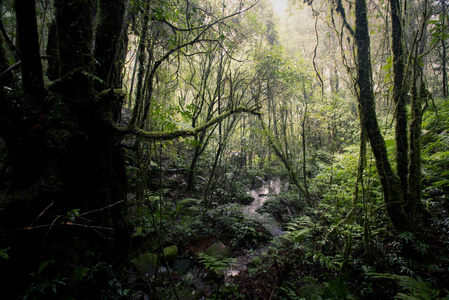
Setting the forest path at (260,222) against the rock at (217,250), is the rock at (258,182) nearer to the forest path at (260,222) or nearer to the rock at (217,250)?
the forest path at (260,222)

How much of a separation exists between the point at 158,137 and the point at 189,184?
609 centimetres

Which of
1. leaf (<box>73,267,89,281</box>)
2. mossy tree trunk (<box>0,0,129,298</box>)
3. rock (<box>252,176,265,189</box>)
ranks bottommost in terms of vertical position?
rock (<box>252,176,265,189</box>)

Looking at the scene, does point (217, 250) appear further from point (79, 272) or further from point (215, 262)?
point (79, 272)

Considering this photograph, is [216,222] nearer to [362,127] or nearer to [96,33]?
[362,127]

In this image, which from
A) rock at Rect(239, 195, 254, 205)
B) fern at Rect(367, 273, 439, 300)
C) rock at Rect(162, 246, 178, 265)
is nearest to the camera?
fern at Rect(367, 273, 439, 300)

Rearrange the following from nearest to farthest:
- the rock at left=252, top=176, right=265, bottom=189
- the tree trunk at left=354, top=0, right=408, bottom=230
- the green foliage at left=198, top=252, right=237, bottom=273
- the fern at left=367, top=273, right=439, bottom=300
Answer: the fern at left=367, top=273, right=439, bottom=300, the tree trunk at left=354, top=0, right=408, bottom=230, the green foliage at left=198, top=252, right=237, bottom=273, the rock at left=252, top=176, right=265, bottom=189

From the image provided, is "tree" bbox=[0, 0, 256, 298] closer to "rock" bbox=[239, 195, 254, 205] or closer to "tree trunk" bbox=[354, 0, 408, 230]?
"tree trunk" bbox=[354, 0, 408, 230]

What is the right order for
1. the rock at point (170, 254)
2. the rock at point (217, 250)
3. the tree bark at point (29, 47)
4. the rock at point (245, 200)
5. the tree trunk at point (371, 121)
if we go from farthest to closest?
the rock at point (245, 200)
the rock at point (217, 250)
the rock at point (170, 254)
the tree trunk at point (371, 121)
the tree bark at point (29, 47)

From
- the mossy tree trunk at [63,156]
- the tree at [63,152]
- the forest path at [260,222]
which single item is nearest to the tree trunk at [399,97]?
the forest path at [260,222]

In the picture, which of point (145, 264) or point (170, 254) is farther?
point (170, 254)

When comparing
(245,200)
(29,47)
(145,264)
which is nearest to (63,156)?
(29,47)

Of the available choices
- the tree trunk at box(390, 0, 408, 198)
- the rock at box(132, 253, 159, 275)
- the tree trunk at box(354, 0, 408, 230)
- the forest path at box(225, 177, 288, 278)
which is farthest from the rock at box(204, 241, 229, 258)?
the tree trunk at box(390, 0, 408, 198)

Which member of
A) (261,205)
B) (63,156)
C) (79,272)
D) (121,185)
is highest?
(63,156)

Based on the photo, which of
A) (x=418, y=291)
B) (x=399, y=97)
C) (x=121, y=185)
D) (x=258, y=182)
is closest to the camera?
(x=418, y=291)
